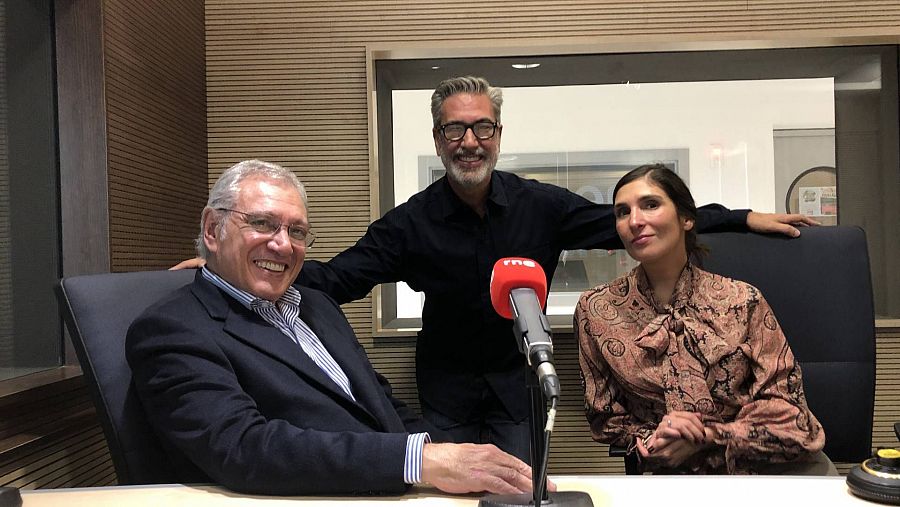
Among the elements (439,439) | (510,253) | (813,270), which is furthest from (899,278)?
(439,439)

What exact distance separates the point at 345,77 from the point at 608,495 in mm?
2187

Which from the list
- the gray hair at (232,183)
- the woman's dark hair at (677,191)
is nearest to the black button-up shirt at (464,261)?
the woman's dark hair at (677,191)

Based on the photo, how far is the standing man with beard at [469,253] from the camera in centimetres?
247

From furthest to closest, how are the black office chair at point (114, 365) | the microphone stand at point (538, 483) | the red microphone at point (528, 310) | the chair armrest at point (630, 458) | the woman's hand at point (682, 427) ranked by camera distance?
1. the chair armrest at point (630, 458)
2. the woman's hand at point (682, 427)
3. the black office chair at point (114, 365)
4. the microphone stand at point (538, 483)
5. the red microphone at point (528, 310)

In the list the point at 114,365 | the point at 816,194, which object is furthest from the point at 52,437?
the point at 816,194

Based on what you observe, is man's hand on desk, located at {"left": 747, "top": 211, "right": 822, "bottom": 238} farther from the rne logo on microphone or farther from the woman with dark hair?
the rne logo on microphone

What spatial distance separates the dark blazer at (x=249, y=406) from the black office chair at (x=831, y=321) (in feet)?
3.99

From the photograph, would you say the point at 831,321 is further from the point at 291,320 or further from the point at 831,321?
the point at 291,320

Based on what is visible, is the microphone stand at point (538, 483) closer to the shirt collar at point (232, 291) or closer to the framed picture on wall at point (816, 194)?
the shirt collar at point (232, 291)

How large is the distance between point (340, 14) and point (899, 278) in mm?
2417

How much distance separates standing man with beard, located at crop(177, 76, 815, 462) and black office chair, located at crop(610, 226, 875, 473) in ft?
1.79

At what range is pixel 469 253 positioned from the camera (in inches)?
98.3

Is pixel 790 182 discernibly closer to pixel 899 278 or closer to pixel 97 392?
pixel 899 278

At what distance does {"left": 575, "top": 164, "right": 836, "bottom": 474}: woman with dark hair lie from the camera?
1.91m
